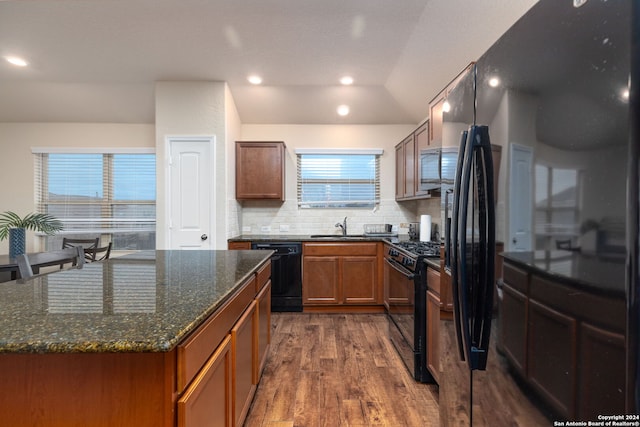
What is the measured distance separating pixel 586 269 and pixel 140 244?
488 centimetres

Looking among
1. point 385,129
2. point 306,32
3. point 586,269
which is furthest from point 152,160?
point 586,269

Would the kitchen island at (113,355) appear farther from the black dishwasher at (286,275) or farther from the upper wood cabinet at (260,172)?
the upper wood cabinet at (260,172)

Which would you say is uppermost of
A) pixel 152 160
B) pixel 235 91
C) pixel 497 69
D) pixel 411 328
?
pixel 235 91

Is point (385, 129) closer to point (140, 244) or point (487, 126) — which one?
point (487, 126)

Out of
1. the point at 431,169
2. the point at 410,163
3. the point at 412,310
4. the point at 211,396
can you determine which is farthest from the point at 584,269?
the point at 410,163

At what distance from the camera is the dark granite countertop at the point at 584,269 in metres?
0.54

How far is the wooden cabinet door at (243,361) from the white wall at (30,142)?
12.4ft

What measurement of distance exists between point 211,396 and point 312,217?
333 centimetres

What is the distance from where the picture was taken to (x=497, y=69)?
922 mm

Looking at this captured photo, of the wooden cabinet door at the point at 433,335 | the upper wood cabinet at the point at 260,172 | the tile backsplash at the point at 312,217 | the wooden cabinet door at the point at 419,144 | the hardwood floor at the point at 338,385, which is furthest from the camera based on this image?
the tile backsplash at the point at 312,217

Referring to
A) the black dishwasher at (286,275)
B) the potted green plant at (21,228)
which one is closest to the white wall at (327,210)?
the black dishwasher at (286,275)

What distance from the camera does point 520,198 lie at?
79 cm

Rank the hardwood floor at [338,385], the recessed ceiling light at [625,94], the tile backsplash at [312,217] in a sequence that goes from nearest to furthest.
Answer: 1. the recessed ceiling light at [625,94]
2. the hardwood floor at [338,385]
3. the tile backsplash at [312,217]

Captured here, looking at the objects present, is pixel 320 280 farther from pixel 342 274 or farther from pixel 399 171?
pixel 399 171
